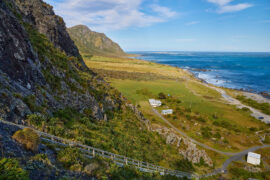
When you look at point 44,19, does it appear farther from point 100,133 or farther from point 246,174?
point 246,174

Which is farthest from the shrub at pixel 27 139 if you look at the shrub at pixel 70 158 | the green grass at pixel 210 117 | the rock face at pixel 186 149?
the green grass at pixel 210 117

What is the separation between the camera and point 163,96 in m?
81.9

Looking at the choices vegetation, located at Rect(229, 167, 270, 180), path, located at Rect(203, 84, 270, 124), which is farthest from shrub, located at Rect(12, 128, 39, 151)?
path, located at Rect(203, 84, 270, 124)

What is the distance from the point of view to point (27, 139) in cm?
860

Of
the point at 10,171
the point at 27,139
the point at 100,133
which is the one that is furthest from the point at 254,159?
the point at 10,171

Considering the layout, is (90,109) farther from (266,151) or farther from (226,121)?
(226,121)

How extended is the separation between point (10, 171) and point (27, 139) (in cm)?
290

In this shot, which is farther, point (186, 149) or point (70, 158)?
point (186, 149)

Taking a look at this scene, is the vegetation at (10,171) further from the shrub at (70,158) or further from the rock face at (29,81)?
the rock face at (29,81)

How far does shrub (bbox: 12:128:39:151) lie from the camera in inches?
334

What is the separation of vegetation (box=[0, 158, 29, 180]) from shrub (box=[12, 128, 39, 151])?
6.92 feet

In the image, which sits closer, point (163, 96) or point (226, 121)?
point (226, 121)

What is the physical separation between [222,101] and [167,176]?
2960 inches

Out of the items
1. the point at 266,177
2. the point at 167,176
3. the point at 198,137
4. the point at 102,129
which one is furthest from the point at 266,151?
the point at 102,129
